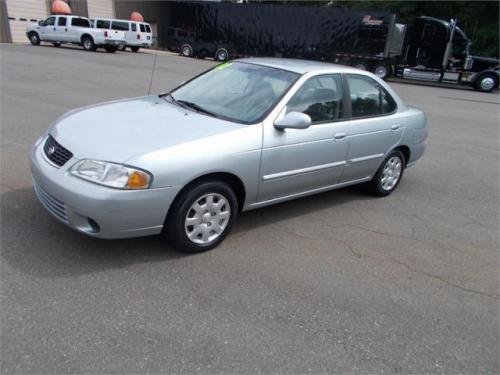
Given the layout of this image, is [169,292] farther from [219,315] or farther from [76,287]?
[76,287]

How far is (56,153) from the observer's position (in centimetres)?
336

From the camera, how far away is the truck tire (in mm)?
21647

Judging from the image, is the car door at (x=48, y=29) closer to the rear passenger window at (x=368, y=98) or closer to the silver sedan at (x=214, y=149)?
the silver sedan at (x=214, y=149)

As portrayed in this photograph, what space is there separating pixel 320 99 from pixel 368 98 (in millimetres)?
871

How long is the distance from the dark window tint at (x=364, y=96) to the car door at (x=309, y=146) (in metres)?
0.20

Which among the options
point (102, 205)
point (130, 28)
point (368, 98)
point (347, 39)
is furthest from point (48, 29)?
point (102, 205)

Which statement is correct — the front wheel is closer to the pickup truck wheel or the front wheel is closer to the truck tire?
the pickup truck wheel

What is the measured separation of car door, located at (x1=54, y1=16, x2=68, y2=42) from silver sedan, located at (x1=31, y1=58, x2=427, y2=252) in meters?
24.3

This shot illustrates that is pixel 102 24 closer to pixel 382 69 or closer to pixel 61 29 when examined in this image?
pixel 61 29

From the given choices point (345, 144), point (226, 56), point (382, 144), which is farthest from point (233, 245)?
point (226, 56)

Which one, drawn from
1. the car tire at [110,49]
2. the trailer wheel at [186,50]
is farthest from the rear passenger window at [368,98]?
the trailer wheel at [186,50]

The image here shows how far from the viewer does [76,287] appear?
2.99m

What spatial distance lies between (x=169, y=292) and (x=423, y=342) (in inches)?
70.2

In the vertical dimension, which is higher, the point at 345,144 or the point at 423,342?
the point at 345,144
